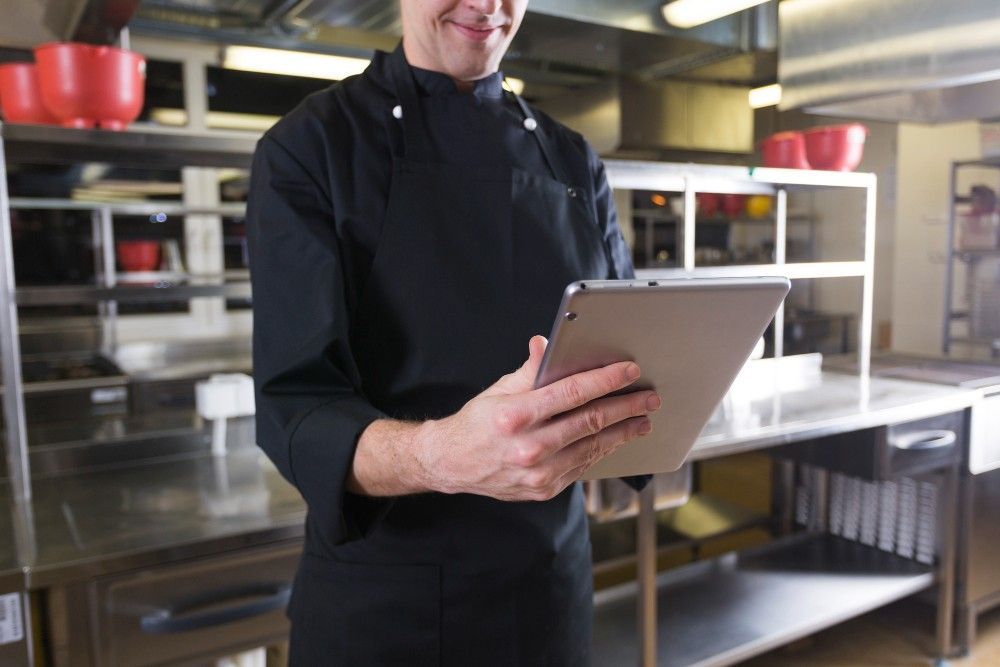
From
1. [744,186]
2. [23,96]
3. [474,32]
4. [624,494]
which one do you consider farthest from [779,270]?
[23,96]

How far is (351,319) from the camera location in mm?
915

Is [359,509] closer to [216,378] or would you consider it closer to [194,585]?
[194,585]

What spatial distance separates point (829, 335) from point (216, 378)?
5499 mm

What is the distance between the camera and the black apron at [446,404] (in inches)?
36.9

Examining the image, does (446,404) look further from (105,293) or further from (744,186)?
(744,186)

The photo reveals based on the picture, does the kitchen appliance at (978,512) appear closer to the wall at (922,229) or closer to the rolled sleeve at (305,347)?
the rolled sleeve at (305,347)

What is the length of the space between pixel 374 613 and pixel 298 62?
126 inches

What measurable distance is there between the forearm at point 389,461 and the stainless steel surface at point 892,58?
2051 mm

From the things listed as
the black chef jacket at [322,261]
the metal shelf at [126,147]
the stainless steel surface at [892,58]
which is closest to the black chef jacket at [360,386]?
the black chef jacket at [322,261]

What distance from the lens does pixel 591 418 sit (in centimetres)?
66

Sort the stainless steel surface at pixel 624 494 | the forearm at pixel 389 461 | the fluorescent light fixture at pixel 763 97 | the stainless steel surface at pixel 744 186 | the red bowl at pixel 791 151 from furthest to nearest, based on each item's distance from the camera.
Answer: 1. the fluorescent light fixture at pixel 763 97
2. the red bowl at pixel 791 151
3. the stainless steel surface at pixel 744 186
4. the stainless steel surface at pixel 624 494
5. the forearm at pixel 389 461

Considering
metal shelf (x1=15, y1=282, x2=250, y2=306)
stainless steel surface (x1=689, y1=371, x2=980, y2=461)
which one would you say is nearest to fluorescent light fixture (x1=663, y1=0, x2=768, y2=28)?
stainless steel surface (x1=689, y1=371, x2=980, y2=461)

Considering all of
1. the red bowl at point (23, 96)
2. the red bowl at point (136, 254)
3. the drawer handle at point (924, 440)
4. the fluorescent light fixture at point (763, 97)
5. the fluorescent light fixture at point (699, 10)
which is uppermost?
the fluorescent light fixture at point (763, 97)

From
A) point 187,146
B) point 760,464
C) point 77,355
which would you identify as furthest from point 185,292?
point 760,464
